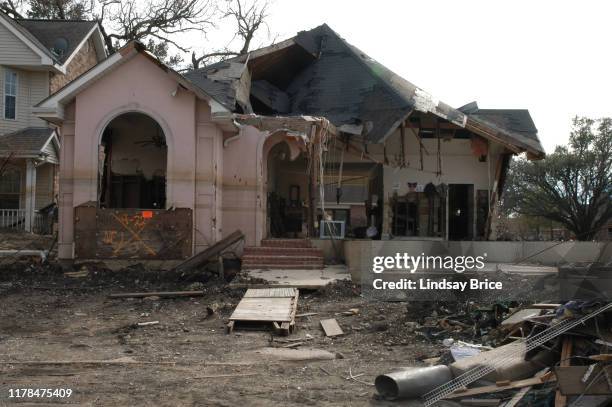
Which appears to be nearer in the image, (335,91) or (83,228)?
(83,228)

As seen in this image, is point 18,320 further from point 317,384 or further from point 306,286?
point 317,384

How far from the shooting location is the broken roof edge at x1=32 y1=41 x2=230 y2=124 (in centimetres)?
1476

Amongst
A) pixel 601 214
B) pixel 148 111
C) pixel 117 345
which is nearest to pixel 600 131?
pixel 601 214

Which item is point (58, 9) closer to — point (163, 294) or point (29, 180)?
point (29, 180)

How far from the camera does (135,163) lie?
19.0 meters

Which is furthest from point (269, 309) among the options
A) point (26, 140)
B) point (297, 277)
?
point (26, 140)

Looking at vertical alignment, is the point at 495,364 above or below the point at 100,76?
below

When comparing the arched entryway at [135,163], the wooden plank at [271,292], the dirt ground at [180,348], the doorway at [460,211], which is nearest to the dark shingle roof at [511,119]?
the doorway at [460,211]

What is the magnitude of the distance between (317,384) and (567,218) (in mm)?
33488

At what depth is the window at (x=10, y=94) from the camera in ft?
76.5

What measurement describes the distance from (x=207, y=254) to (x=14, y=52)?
14.5 m

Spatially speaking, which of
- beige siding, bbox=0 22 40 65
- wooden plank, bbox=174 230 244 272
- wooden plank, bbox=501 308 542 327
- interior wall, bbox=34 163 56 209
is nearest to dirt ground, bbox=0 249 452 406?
wooden plank, bbox=174 230 244 272

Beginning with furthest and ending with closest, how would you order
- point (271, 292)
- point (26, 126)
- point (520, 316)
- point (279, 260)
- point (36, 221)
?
point (26, 126) < point (36, 221) < point (279, 260) < point (271, 292) < point (520, 316)

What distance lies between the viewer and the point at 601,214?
35344 mm
